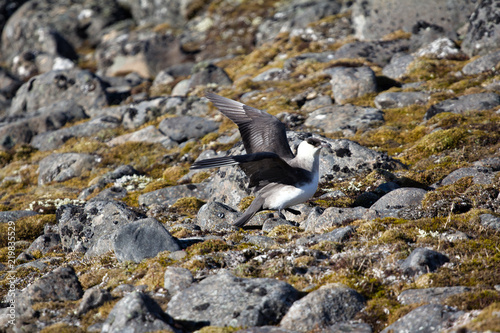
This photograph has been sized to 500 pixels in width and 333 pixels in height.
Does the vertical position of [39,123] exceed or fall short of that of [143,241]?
it falls short

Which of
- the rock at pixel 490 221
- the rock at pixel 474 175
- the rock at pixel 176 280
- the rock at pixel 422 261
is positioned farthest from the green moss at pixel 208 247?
the rock at pixel 474 175

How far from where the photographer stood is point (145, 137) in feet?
67.6

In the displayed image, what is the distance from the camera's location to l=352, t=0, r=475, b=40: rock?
2462cm

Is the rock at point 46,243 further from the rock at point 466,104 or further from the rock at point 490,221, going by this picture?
the rock at point 466,104

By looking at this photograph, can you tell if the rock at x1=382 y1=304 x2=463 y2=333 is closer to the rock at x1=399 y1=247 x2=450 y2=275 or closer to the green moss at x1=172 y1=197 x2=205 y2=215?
the rock at x1=399 y1=247 x2=450 y2=275

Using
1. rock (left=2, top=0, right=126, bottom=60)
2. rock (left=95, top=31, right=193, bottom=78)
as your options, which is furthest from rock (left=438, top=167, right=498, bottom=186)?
rock (left=2, top=0, right=126, bottom=60)

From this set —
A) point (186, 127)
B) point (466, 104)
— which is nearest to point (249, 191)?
point (186, 127)

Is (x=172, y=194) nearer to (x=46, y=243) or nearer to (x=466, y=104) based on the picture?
(x=46, y=243)

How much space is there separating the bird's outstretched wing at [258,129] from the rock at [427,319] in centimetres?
564

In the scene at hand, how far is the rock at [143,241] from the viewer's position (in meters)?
9.20

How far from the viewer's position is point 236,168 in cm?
1347

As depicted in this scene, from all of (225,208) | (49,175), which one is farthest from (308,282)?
(49,175)

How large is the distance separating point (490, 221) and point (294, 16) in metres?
26.6

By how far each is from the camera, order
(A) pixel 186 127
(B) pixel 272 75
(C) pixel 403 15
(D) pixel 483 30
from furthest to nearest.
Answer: (C) pixel 403 15, (B) pixel 272 75, (D) pixel 483 30, (A) pixel 186 127
